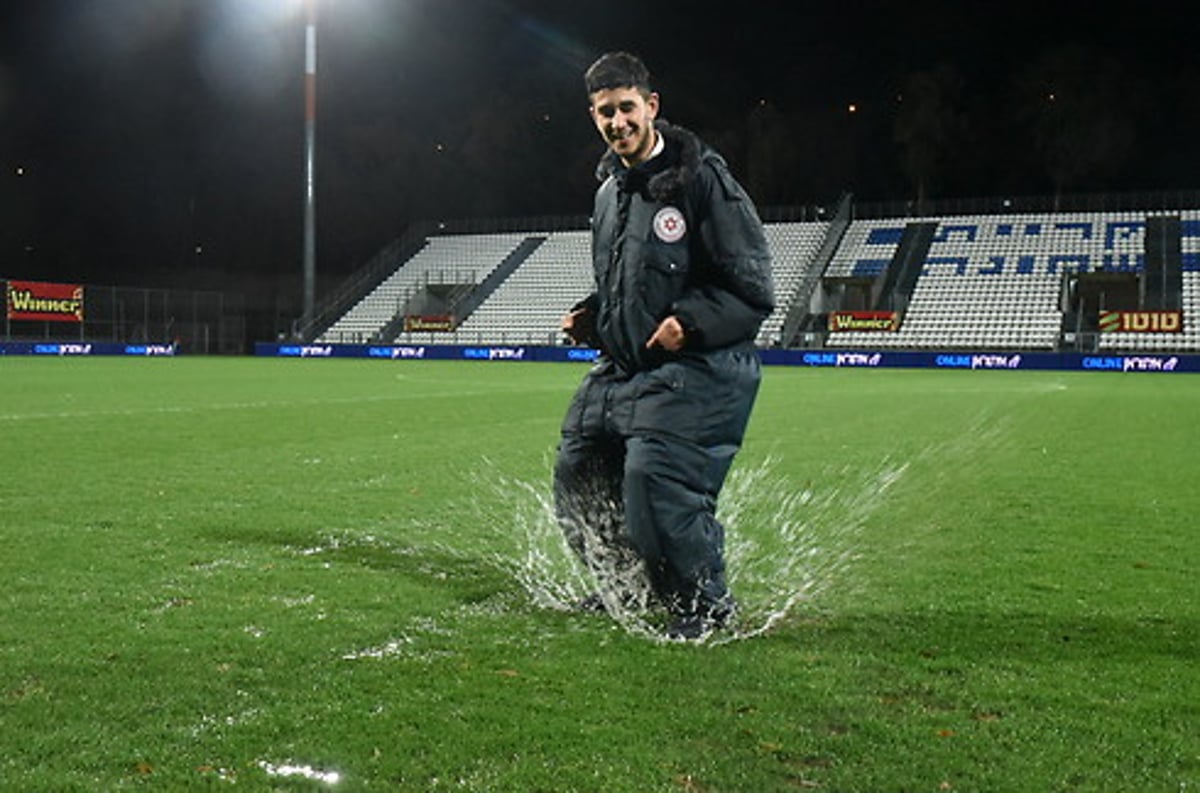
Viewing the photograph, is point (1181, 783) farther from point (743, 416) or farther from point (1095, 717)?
point (743, 416)

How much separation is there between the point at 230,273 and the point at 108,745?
5545 centimetres

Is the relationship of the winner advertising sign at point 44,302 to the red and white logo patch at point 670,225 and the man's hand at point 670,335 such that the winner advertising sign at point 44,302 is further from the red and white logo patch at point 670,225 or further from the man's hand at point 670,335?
the man's hand at point 670,335

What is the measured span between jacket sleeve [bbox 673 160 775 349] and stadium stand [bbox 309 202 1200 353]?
34.7 m

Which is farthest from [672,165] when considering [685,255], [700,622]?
[700,622]

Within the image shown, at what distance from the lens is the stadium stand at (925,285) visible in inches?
1594

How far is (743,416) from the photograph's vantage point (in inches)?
167

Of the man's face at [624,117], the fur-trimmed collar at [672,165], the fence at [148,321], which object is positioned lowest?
the fur-trimmed collar at [672,165]

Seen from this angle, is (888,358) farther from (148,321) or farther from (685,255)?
(685,255)

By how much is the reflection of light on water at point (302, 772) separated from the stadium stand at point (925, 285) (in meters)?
36.2

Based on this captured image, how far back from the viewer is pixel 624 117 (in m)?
4.09

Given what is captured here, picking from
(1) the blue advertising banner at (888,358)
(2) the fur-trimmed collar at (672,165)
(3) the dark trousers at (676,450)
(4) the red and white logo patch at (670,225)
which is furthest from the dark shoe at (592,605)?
(1) the blue advertising banner at (888,358)

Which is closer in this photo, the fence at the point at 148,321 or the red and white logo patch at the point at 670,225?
the red and white logo patch at the point at 670,225

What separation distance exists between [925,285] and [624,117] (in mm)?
41736

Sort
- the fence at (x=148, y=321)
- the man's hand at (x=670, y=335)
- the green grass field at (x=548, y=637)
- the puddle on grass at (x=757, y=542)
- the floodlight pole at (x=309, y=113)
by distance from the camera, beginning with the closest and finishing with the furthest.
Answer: the green grass field at (x=548, y=637) → the man's hand at (x=670, y=335) → the puddle on grass at (x=757, y=542) → the floodlight pole at (x=309, y=113) → the fence at (x=148, y=321)
